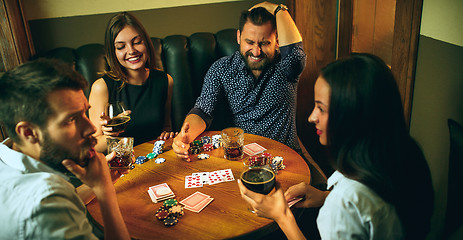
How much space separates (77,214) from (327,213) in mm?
843

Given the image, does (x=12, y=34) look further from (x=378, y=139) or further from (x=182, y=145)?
(x=378, y=139)

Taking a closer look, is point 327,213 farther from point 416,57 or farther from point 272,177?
point 416,57

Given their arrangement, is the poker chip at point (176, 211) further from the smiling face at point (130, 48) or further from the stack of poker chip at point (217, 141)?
the smiling face at point (130, 48)

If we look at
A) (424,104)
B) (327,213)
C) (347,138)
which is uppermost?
(347,138)

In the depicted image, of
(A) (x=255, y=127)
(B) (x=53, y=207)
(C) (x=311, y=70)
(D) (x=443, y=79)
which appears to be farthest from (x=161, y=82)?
(D) (x=443, y=79)

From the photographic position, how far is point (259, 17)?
2291mm

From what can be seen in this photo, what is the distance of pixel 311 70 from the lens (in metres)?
3.13

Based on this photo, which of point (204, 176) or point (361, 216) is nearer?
point (361, 216)

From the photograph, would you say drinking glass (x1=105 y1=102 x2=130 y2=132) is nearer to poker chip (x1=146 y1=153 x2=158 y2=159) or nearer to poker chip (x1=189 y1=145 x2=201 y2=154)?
poker chip (x1=146 y1=153 x2=158 y2=159)

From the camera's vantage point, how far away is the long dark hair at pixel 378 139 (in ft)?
3.28

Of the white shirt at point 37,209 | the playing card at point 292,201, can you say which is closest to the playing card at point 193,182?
the playing card at point 292,201

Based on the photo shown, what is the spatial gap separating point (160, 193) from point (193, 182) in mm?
178

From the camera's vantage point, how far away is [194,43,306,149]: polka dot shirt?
2441 mm

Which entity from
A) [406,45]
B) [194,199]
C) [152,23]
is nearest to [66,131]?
[194,199]
